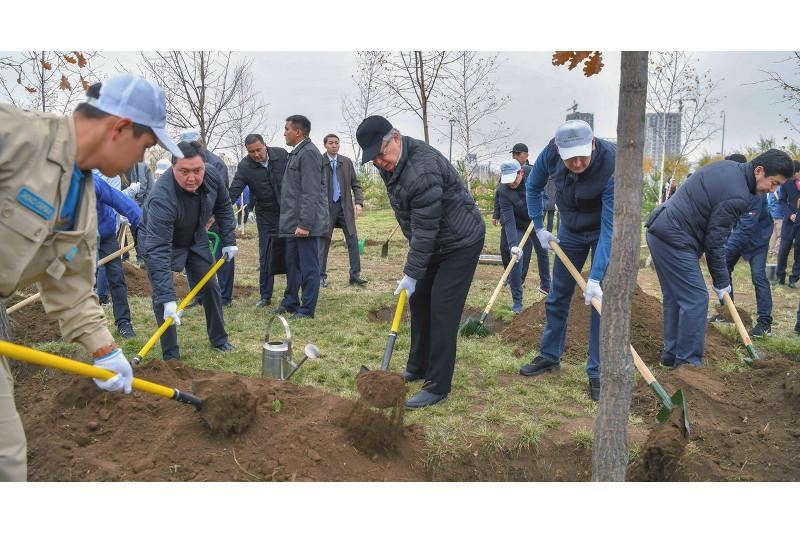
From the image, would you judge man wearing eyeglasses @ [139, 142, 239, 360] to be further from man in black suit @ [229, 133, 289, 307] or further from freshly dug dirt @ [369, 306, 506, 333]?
freshly dug dirt @ [369, 306, 506, 333]

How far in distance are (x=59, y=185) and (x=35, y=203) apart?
0.12m

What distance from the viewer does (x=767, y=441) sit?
386 centimetres

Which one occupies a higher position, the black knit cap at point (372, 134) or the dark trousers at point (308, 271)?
the black knit cap at point (372, 134)

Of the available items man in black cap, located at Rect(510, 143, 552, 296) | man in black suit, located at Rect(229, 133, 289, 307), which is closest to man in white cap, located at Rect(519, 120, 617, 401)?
man in black cap, located at Rect(510, 143, 552, 296)

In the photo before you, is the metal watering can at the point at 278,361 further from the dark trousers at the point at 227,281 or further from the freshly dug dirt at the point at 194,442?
the dark trousers at the point at 227,281

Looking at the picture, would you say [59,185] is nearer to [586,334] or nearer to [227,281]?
[586,334]

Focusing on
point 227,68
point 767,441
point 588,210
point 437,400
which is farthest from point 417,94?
point 767,441

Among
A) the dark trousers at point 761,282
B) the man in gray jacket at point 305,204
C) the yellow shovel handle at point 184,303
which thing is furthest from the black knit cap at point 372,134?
the dark trousers at point 761,282

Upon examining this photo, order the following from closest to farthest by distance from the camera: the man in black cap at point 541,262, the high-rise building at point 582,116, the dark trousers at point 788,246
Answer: the man in black cap at point 541,262 → the dark trousers at point 788,246 → the high-rise building at point 582,116

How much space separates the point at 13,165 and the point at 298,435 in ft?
6.36

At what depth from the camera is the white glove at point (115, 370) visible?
2.76m

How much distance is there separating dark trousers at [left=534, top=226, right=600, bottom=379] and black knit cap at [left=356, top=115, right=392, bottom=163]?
182 centimetres

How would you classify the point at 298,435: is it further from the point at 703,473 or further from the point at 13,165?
the point at 703,473

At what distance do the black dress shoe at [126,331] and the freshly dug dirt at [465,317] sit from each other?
2.43 m
